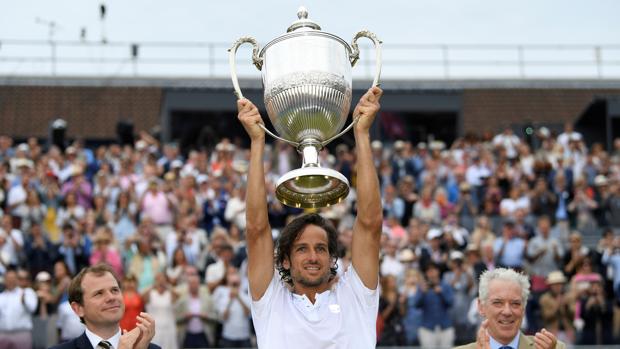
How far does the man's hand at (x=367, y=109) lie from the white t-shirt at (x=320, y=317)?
694 mm

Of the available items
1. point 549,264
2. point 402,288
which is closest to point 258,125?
point 402,288

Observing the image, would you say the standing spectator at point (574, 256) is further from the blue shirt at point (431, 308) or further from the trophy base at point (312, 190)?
the trophy base at point (312, 190)

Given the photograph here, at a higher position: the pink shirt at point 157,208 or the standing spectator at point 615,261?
the pink shirt at point 157,208

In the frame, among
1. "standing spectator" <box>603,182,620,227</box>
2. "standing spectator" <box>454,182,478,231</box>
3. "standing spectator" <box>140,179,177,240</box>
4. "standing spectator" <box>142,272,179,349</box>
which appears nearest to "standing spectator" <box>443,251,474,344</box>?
"standing spectator" <box>454,182,478,231</box>

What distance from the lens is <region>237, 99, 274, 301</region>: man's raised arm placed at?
538 centimetres

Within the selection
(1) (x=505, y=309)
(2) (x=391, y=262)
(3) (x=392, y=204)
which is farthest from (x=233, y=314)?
(1) (x=505, y=309)

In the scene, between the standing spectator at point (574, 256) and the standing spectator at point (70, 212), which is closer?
the standing spectator at point (574, 256)

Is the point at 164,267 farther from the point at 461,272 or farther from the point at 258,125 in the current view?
the point at 258,125

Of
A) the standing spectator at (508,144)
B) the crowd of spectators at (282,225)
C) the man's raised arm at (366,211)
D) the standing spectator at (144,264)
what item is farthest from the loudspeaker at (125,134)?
the man's raised arm at (366,211)

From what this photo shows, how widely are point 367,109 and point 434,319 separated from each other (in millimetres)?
7688

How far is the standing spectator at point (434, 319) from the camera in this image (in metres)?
12.8

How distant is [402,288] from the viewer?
13219 mm

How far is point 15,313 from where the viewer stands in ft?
40.2

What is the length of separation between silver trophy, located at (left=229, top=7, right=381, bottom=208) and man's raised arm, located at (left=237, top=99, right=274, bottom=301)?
0.35 ft
